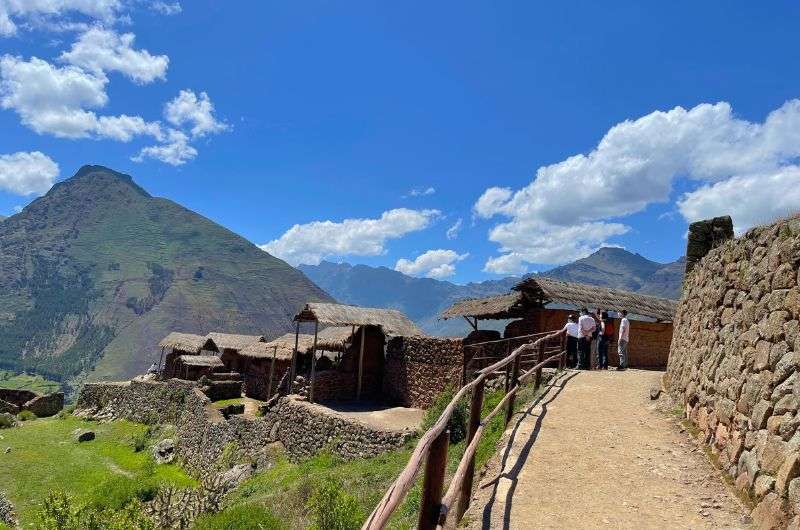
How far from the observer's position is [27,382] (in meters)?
141

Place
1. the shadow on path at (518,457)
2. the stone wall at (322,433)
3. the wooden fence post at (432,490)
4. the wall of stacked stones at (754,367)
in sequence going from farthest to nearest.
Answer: the stone wall at (322,433)
the shadow on path at (518,457)
the wall of stacked stones at (754,367)
the wooden fence post at (432,490)

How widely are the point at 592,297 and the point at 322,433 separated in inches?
474

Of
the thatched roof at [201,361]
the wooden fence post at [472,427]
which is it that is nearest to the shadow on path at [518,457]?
the wooden fence post at [472,427]

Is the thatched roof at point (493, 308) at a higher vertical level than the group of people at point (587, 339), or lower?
higher

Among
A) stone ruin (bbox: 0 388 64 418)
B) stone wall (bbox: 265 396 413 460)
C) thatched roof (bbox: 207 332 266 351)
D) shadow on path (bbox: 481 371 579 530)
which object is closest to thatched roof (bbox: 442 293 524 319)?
stone wall (bbox: 265 396 413 460)

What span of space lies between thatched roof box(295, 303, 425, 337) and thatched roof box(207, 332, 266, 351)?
43.8 feet

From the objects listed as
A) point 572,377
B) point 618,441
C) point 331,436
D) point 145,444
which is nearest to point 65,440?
point 145,444

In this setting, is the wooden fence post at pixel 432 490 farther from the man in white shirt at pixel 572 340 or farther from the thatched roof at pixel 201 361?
the thatched roof at pixel 201 361

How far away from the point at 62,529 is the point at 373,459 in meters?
7.95

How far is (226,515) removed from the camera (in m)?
11.5

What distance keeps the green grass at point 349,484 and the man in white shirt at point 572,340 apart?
10.9 ft

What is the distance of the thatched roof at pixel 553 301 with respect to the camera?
2000 cm

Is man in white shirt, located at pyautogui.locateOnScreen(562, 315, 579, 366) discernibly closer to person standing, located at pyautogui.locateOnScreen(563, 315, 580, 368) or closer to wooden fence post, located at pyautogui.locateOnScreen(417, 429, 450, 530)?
person standing, located at pyautogui.locateOnScreen(563, 315, 580, 368)

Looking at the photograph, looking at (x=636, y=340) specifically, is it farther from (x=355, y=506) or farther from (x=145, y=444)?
(x=145, y=444)
